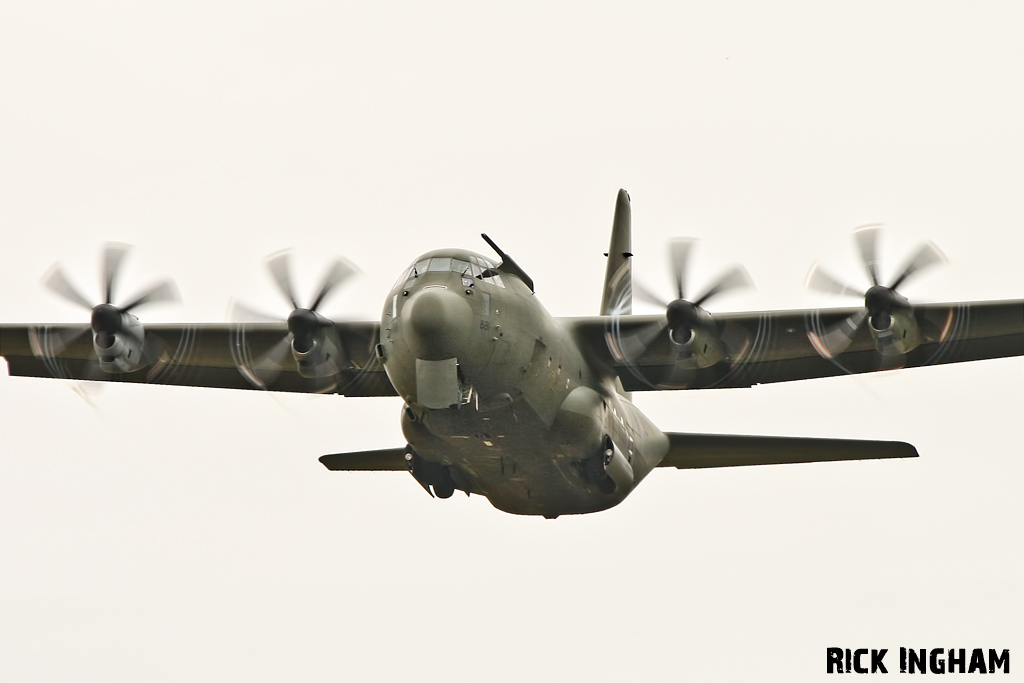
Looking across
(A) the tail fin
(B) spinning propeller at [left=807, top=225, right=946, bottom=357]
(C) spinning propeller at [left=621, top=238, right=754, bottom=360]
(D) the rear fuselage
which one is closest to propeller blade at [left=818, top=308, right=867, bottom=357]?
(B) spinning propeller at [left=807, top=225, right=946, bottom=357]

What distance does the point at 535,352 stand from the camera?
21.3 meters

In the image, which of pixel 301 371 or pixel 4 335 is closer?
pixel 301 371

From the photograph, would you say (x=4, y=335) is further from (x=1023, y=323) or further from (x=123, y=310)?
(x=1023, y=323)

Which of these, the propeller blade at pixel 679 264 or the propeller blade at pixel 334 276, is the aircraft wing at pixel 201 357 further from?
the propeller blade at pixel 679 264

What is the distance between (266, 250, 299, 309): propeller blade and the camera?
913 inches

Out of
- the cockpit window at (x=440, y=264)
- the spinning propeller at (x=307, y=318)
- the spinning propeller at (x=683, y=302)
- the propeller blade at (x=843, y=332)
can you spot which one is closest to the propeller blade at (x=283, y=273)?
the spinning propeller at (x=307, y=318)

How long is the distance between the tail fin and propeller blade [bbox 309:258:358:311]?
304 inches

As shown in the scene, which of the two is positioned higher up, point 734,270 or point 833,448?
point 734,270

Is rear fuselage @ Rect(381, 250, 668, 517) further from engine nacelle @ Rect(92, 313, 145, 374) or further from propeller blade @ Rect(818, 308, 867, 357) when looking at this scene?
engine nacelle @ Rect(92, 313, 145, 374)

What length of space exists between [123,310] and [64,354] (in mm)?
3259

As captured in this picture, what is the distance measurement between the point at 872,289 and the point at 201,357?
1292cm

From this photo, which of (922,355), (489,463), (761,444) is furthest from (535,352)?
(922,355)

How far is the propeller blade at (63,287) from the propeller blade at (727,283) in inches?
434

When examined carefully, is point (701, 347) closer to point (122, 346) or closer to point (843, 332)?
point (843, 332)
